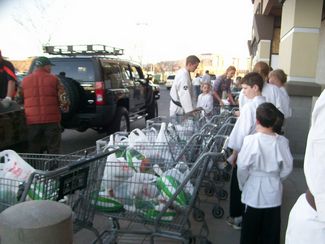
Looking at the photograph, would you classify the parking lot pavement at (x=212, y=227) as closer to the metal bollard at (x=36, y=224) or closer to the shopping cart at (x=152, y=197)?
the shopping cart at (x=152, y=197)

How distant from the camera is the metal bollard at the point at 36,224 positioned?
194 centimetres

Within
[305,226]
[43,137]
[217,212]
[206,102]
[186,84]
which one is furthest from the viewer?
[206,102]

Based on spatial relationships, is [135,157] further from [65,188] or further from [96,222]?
[96,222]

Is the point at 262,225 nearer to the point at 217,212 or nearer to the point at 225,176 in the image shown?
the point at 217,212

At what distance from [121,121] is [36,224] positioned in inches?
261

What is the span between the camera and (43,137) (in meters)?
5.64

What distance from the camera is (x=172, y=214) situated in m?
3.11

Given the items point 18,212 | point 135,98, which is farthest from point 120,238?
point 135,98

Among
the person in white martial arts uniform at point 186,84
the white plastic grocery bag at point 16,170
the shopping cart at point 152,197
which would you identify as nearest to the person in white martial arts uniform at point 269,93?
the person in white martial arts uniform at point 186,84

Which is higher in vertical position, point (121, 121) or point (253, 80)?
point (253, 80)

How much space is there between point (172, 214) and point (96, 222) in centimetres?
161

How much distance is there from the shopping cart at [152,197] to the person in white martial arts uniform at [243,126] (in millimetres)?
813

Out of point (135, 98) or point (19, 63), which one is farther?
point (19, 63)

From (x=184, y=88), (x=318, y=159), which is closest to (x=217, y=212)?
(x=184, y=88)
